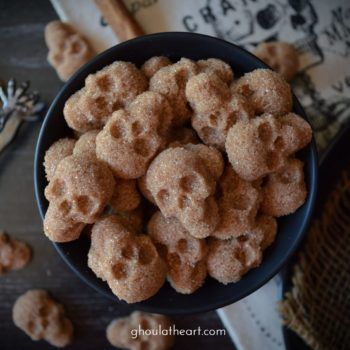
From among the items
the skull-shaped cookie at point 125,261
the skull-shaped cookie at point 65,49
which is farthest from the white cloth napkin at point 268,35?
the skull-shaped cookie at point 125,261

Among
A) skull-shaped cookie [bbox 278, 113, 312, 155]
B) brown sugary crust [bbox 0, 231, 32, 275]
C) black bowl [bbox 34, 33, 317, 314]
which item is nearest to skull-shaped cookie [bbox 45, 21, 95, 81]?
black bowl [bbox 34, 33, 317, 314]

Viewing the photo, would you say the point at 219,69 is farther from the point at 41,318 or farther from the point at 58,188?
the point at 41,318

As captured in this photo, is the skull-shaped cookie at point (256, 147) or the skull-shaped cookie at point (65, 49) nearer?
the skull-shaped cookie at point (256, 147)

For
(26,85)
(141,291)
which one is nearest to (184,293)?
(141,291)

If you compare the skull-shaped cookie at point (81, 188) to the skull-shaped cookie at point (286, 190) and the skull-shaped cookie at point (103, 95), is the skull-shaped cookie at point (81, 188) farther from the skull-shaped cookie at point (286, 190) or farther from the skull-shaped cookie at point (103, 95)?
the skull-shaped cookie at point (286, 190)

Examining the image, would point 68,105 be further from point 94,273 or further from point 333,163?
point 333,163

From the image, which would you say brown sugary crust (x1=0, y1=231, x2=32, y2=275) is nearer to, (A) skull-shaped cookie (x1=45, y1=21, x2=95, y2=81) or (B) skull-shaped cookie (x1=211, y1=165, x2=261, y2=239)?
(A) skull-shaped cookie (x1=45, y1=21, x2=95, y2=81)

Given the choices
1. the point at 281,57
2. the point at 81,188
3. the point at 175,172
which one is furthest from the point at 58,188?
the point at 281,57
